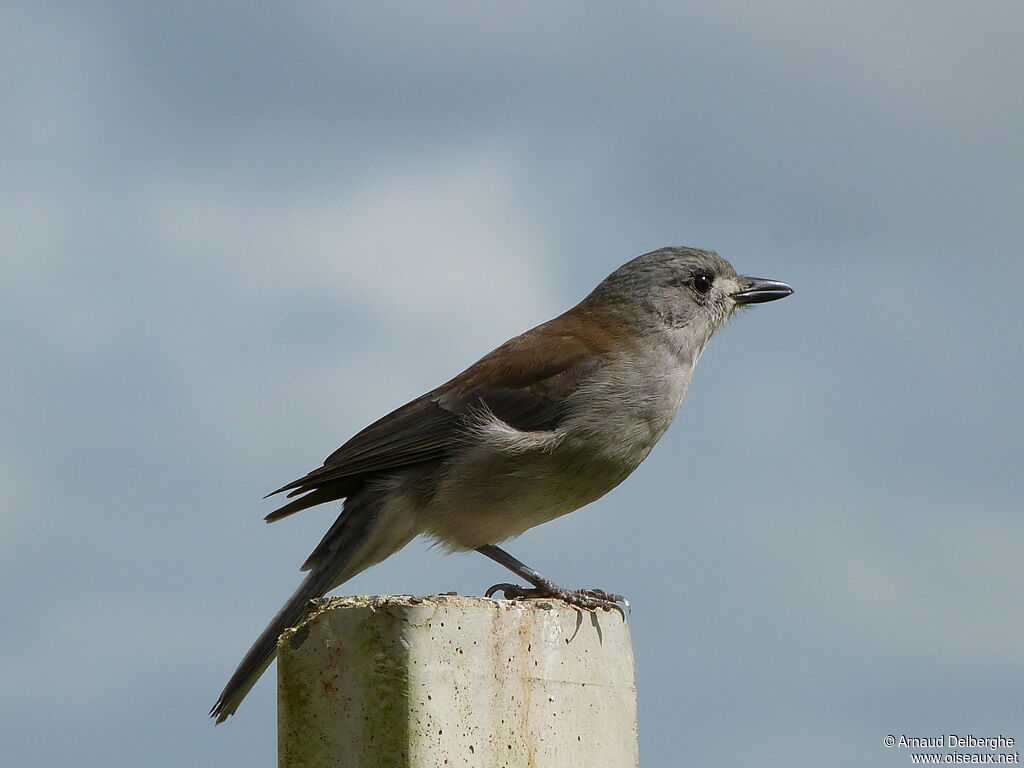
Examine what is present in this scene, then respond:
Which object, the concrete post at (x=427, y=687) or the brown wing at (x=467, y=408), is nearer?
the concrete post at (x=427, y=687)

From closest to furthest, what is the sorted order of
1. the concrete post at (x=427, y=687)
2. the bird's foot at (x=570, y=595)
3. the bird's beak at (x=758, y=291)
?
the concrete post at (x=427, y=687) → the bird's foot at (x=570, y=595) → the bird's beak at (x=758, y=291)

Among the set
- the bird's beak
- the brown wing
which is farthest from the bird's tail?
the bird's beak

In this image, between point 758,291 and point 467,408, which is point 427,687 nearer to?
point 467,408

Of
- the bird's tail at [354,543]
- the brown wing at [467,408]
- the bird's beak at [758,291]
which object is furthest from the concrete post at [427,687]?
the bird's beak at [758,291]

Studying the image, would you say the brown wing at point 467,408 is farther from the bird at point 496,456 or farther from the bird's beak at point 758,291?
the bird's beak at point 758,291

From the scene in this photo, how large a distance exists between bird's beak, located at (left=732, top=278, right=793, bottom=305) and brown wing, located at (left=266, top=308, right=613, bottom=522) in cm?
132

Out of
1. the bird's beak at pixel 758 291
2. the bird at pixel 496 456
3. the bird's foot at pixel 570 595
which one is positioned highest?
the bird's beak at pixel 758 291

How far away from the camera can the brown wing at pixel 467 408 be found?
22.6ft

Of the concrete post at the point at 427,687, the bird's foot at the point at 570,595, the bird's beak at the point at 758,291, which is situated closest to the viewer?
the concrete post at the point at 427,687

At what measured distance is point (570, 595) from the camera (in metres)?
6.20

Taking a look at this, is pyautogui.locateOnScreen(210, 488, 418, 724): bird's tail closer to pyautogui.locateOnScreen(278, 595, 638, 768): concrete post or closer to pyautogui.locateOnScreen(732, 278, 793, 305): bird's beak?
pyautogui.locateOnScreen(278, 595, 638, 768): concrete post

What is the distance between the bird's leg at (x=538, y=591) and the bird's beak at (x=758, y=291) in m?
2.65

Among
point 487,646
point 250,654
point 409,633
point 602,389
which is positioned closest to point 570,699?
point 487,646

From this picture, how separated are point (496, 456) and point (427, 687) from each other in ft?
8.62
